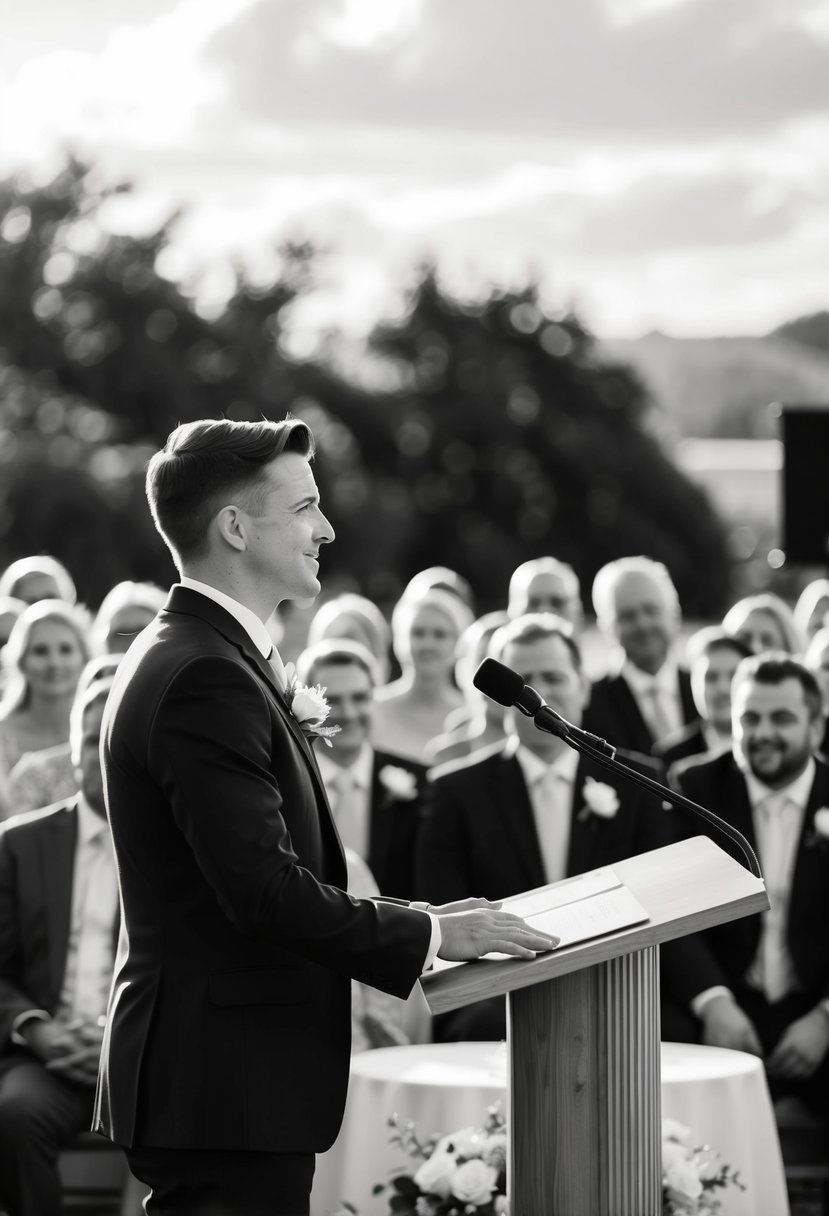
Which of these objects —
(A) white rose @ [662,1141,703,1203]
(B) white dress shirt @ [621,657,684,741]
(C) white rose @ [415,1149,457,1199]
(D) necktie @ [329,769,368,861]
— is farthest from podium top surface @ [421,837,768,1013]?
(B) white dress shirt @ [621,657,684,741]

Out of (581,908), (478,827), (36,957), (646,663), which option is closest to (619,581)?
(646,663)

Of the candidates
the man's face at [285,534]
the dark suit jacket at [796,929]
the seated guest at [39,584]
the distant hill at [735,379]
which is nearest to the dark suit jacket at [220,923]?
the man's face at [285,534]

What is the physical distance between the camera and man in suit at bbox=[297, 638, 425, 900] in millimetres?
5969

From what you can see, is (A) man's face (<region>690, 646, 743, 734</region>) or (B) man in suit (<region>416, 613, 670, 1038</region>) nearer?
(B) man in suit (<region>416, 613, 670, 1038</region>)

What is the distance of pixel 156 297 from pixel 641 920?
92.8ft

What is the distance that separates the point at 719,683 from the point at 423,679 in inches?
61.1

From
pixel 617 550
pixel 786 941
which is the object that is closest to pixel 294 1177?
pixel 786 941

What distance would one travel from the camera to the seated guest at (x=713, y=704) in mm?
6789

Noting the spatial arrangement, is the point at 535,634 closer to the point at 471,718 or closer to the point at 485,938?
the point at 471,718

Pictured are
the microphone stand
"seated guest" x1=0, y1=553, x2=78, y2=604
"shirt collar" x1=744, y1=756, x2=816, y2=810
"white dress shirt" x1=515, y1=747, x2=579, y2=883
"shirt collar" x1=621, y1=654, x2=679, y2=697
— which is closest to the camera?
the microphone stand

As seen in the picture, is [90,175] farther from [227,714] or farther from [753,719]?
[227,714]

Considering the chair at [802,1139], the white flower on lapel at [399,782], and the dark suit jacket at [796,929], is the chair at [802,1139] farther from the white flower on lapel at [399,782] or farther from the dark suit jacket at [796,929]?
the white flower on lapel at [399,782]

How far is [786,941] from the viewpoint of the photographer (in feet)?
18.4

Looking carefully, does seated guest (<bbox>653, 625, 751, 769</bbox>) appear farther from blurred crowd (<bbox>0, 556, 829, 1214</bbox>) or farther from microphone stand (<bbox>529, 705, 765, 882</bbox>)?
microphone stand (<bbox>529, 705, 765, 882</bbox>)
